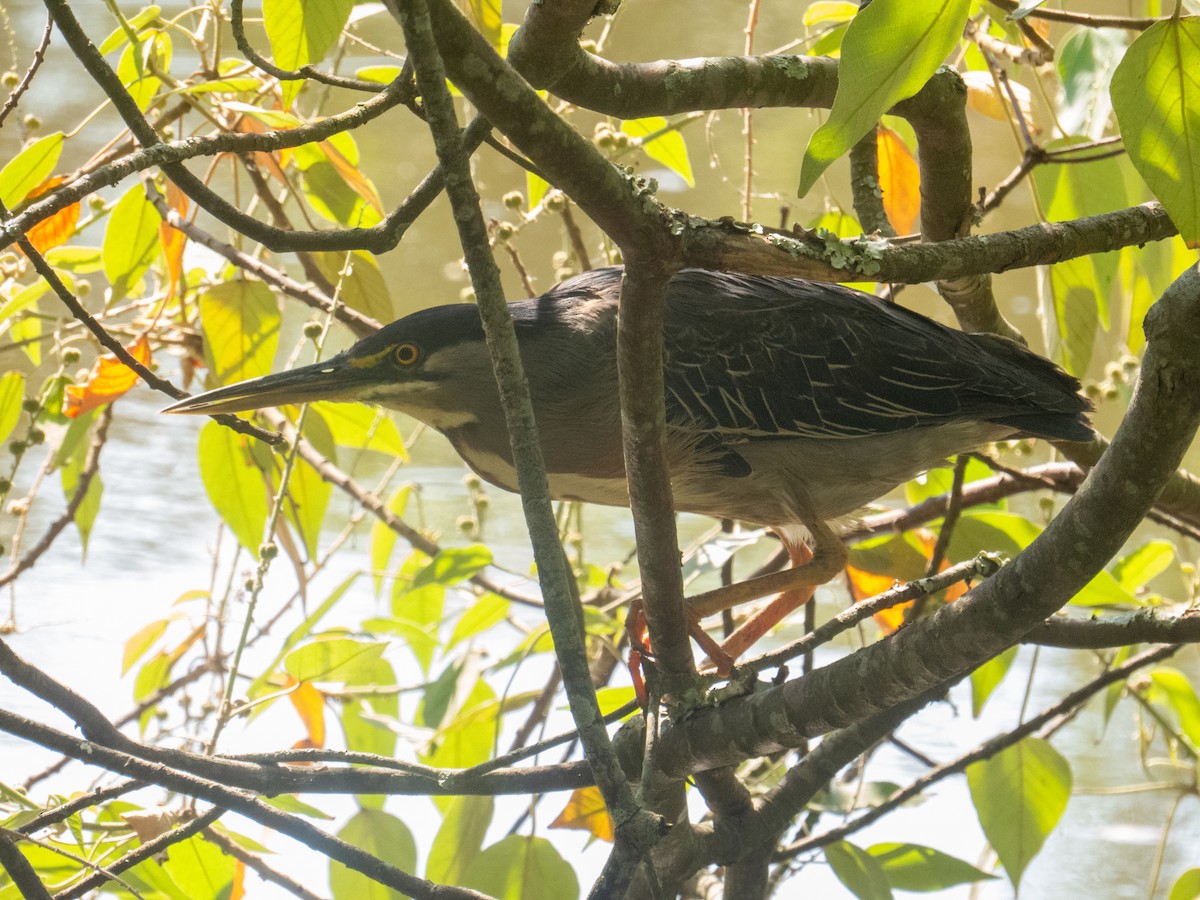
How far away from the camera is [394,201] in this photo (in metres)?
2.90

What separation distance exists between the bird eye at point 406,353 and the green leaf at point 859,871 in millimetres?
905

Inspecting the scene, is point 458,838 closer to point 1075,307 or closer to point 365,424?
point 365,424

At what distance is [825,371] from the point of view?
5.38ft

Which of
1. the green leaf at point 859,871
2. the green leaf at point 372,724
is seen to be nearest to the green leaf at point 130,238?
the green leaf at point 372,724

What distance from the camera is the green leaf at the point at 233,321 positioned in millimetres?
1679

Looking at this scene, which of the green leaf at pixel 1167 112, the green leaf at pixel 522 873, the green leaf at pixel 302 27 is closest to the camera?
the green leaf at pixel 1167 112

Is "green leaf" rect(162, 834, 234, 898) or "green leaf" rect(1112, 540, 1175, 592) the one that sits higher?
"green leaf" rect(1112, 540, 1175, 592)

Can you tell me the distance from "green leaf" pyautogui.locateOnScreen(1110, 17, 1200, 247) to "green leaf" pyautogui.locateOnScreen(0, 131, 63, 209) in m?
1.19

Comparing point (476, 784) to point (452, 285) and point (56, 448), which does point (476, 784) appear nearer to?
point (56, 448)

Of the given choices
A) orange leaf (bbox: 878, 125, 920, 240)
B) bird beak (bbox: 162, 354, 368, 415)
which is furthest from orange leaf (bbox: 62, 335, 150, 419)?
orange leaf (bbox: 878, 125, 920, 240)

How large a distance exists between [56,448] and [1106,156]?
1.62 m

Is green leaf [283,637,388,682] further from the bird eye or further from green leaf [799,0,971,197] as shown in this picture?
green leaf [799,0,971,197]

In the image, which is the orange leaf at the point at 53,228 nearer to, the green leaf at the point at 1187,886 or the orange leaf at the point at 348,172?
the orange leaf at the point at 348,172

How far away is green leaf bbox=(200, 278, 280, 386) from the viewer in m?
1.68
